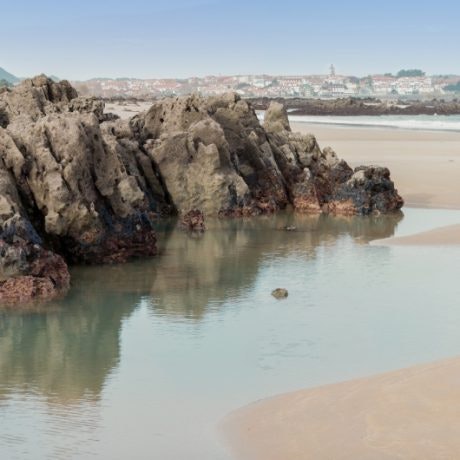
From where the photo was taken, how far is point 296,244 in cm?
2186

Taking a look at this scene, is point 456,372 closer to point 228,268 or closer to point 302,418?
point 302,418

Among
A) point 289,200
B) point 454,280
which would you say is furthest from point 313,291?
point 289,200

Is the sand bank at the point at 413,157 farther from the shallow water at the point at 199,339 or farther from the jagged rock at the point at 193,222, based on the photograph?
the shallow water at the point at 199,339

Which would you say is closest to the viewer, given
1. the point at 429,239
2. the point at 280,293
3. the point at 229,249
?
the point at 280,293

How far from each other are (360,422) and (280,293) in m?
6.49

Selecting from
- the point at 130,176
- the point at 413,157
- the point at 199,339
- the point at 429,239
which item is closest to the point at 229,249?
the point at 130,176

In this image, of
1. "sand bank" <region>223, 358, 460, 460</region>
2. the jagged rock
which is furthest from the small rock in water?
the jagged rock

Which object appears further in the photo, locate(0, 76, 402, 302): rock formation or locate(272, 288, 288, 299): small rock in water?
locate(0, 76, 402, 302): rock formation

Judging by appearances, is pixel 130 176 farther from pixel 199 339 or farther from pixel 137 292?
pixel 199 339

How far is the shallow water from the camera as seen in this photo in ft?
33.2

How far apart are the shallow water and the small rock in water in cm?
16

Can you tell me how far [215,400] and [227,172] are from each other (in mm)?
15753

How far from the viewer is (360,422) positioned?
9.96 metres

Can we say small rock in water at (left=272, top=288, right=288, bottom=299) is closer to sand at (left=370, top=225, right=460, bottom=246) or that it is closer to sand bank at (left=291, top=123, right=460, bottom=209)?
sand at (left=370, top=225, right=460, bottom=246)
